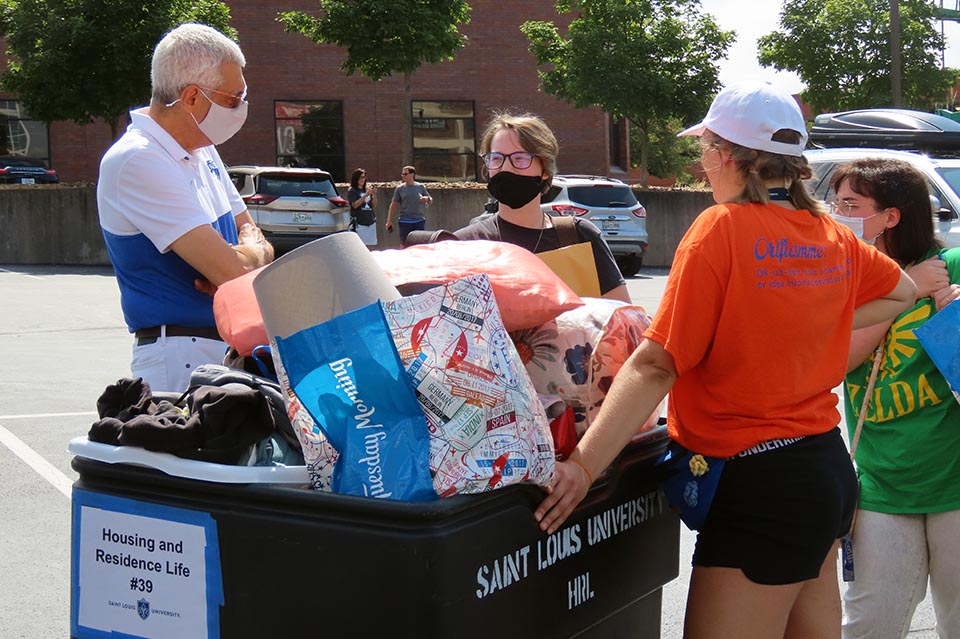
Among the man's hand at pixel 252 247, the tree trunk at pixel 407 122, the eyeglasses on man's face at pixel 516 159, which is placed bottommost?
the man's hand at pixel 252 247

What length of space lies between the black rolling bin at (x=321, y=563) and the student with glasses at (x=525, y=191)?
159 centimetres

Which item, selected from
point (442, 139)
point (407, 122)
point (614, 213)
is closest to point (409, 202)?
point (614, 213)

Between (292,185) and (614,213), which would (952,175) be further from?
(292,185)

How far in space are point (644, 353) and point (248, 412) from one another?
32.1 inches

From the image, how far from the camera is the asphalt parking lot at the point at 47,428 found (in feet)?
15.2

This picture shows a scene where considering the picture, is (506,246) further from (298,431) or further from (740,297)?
(298,431)

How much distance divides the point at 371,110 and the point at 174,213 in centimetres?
3263

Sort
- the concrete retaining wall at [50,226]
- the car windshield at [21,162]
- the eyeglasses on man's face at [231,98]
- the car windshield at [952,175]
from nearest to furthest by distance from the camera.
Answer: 1. the eyeglasses on man's face at [231,98]
2. the car windshield at [952,175]
3. the concrete retaining wall at [50,226]
4. the car windshield at [21,162]

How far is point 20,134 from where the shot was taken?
33.4m

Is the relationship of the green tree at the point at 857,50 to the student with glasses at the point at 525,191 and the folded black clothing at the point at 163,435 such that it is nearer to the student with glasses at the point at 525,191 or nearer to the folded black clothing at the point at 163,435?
the student with glasses at the point at 525,191

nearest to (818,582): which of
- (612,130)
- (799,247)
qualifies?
(799,247)

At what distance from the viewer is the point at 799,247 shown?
7.88 ft

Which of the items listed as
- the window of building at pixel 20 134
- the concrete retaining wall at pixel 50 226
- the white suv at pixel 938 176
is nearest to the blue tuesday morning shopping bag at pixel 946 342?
the white suv at pixel 938 176

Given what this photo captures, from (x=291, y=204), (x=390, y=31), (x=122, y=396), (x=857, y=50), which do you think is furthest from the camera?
(x=857, y=50)
